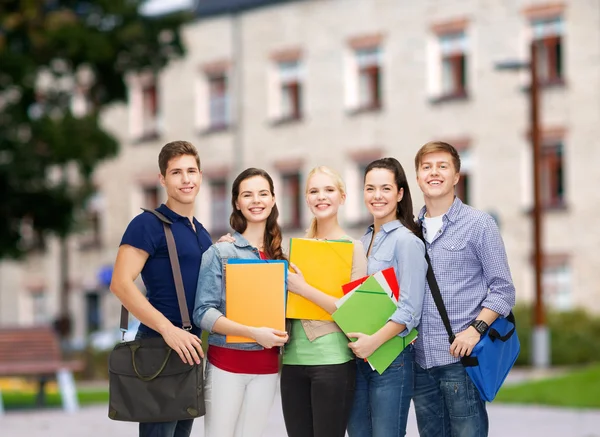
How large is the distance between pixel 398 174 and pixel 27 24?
18.9 m

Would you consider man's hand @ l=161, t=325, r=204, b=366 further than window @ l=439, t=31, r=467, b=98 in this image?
No

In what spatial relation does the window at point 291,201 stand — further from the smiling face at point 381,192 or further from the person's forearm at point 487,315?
the person's forearm at point 487,315

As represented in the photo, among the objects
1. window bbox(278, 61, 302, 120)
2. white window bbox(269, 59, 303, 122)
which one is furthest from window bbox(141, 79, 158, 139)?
window bbox(278, 61, 302, 120)

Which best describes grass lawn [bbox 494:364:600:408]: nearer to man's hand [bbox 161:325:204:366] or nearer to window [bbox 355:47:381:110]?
man's hand [bbox 161:325:204:366]

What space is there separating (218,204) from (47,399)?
71.6 feet

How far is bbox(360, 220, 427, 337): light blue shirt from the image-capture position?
19.0ft

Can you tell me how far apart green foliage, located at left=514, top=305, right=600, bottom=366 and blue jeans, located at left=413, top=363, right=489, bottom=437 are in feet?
77.7

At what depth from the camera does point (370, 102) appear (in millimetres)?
36750

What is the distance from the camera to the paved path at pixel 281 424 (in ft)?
39.5

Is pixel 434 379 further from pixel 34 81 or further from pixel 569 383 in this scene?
pixel 34 81

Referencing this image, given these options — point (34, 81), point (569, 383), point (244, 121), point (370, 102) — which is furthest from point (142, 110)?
point (569, 383)

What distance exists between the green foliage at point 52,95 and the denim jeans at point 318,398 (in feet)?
59.7

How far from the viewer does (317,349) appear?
232 inches

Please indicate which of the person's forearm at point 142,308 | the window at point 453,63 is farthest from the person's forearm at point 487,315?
the window at point 453,63
